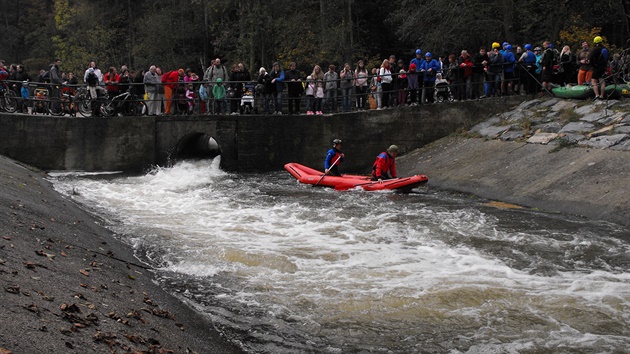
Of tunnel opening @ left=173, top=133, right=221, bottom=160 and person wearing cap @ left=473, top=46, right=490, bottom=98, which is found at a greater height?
person wearing cap @ left=473, top=46, right=490, bottom=98

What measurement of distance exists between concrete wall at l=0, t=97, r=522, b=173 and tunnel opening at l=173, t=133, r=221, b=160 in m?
1.35

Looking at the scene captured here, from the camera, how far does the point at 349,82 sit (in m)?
23.9

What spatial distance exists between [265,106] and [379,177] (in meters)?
7.18

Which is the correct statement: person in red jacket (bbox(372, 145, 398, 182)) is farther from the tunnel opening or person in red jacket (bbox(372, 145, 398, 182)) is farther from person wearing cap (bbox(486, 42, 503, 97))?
the tunnel opening

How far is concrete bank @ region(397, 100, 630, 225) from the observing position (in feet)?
46.7

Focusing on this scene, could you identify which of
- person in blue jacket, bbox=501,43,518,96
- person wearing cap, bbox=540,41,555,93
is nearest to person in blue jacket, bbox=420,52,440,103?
person in blue jacket, bbox=501,43,518,96

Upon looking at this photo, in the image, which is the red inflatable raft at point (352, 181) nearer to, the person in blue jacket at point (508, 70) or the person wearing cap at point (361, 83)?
the person wearing cap at point (361, 83)

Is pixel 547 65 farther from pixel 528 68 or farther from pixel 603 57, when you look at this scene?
pixel 603 57

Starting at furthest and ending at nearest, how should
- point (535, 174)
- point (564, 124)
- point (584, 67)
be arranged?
point (584, 67) → point (564, 124) → point (535, 174)

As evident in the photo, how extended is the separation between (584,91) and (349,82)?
7.65 meters

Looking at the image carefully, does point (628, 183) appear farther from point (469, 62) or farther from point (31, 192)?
point (31, 192)

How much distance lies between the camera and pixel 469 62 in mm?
22047

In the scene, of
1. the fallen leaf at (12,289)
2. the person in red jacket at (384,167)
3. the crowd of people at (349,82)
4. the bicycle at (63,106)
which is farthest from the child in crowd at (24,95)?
the fallen leaf at (12,289)

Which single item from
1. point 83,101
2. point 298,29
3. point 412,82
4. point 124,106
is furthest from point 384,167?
point 298,29
